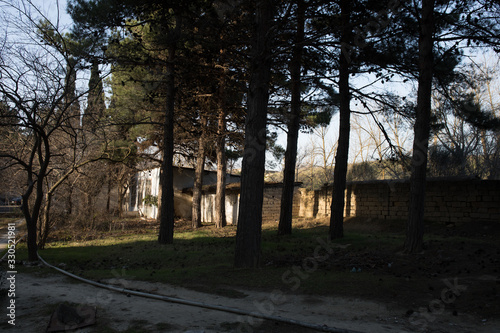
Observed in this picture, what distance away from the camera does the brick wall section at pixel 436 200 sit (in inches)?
465

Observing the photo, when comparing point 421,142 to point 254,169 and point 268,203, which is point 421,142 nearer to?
point 254,169

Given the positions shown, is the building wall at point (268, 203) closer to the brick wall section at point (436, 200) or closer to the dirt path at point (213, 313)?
the brick wall section at point (436, 200)

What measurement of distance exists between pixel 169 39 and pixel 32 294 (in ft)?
23.8

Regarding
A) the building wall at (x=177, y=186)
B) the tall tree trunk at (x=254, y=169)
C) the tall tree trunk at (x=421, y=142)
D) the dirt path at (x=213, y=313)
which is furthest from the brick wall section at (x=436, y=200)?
the building wall at (x=177, y=186)

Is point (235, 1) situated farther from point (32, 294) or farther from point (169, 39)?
point (32, 294)

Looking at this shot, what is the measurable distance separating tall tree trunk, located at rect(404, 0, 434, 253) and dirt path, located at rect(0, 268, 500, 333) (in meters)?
3.52

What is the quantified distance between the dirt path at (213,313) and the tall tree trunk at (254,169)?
1.68 metres

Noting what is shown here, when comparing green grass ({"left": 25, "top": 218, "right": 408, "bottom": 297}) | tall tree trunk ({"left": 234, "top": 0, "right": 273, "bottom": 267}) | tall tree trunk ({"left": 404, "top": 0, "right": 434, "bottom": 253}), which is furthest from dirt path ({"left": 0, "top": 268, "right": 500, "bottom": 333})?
tall tree trunk ({"left": 404, "top": 0, "right": 434, "bottom": 253})

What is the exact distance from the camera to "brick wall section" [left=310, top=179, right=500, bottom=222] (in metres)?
11.8

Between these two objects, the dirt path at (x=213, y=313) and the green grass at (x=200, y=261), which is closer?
the dirt path at (x=213, y=313)

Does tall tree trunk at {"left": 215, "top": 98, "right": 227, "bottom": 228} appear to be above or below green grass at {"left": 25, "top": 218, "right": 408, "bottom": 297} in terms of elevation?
above

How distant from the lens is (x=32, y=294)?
584cm

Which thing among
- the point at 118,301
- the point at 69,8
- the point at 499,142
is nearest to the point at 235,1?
the point at 69,8

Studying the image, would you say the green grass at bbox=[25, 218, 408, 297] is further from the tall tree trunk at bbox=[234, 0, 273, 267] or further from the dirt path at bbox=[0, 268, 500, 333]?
the dirt path at bbox=[0, 268, 500, 333]
